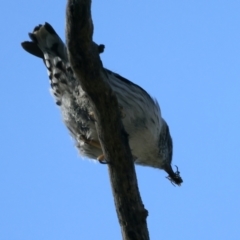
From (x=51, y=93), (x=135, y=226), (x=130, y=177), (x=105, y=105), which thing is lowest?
(x=135, y=226)

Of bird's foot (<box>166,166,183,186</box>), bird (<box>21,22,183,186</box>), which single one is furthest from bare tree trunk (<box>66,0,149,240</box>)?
bird's foot (<box>166,166,183,186</box>)

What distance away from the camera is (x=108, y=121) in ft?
19.8

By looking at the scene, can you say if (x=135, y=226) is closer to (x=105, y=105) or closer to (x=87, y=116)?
(x=105, y=105)

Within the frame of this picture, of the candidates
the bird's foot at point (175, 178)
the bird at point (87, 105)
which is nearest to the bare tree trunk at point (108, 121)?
the bird at point (87, 105)

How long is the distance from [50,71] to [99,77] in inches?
111

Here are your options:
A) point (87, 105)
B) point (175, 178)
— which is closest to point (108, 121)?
point (87, 105)

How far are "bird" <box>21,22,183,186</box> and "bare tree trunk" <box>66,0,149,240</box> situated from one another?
1779 mm

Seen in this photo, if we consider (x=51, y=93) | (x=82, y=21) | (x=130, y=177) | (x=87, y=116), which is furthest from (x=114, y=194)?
(x=51, y=93)

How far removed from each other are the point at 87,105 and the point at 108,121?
2252 millimetres

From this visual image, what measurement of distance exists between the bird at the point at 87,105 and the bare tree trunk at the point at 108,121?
178 cm

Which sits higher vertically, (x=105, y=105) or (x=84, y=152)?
(x=84, y=152)

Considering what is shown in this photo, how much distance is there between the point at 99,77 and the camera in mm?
5801

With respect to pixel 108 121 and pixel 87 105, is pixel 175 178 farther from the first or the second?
pixel 108 121

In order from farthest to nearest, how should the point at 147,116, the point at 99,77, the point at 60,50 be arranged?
the point at 147,116 < the point at 60,50 < the point at 99,77
